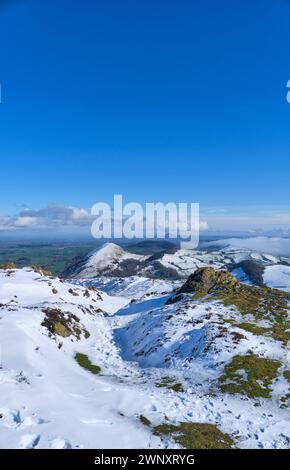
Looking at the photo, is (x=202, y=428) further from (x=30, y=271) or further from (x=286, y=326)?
(x=30, y=271)

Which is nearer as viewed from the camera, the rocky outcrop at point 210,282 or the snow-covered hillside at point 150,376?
the snow-covered hillside at point 150,376

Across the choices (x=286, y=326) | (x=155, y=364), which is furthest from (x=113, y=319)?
(x=286, y=326)

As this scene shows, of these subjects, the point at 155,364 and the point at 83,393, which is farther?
the point at 155,364

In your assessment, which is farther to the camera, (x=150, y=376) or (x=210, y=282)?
(x=210, y=282)

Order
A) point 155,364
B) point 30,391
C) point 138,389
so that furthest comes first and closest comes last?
point 155,364 → point 138,389 → point 30,391

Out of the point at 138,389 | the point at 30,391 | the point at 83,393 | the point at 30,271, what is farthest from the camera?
the point at 30,271


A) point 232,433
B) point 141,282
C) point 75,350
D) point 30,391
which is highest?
point 30,391

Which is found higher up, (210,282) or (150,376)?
(210,282)

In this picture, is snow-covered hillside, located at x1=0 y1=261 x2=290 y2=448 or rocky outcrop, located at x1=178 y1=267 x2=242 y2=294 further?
rocky outcrop, located at x1=178 y1=267 x2=242 y2=294
